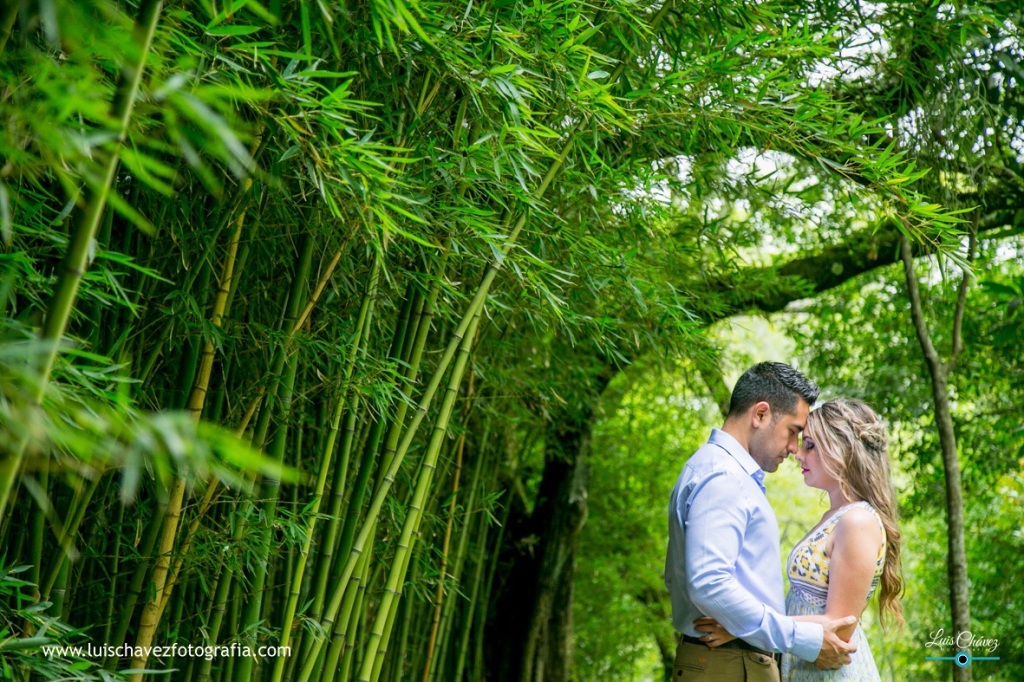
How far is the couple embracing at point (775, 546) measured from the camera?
189 centimetres

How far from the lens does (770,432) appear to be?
6.97ft

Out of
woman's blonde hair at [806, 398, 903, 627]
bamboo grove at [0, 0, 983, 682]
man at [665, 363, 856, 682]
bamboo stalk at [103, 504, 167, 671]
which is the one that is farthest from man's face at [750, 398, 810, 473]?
bamboo stalk at [103, 504, 167, 671]

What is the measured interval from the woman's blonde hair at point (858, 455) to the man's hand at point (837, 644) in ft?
0.93

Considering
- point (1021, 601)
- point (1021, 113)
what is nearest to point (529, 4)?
point (1021, 113)

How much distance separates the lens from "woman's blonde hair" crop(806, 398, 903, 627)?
2.16m

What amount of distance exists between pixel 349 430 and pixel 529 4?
110cm

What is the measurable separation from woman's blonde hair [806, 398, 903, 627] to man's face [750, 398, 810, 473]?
11 centimetres

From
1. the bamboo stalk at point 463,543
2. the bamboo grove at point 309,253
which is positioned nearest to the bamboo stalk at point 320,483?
the bamboo grove at point 309,253

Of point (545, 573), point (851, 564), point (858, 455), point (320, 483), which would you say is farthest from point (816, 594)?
point (545, 573)

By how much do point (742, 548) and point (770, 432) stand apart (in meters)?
0.30

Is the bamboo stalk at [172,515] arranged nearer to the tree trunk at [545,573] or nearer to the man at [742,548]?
the man at [742,548]

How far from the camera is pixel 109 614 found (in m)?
2.10

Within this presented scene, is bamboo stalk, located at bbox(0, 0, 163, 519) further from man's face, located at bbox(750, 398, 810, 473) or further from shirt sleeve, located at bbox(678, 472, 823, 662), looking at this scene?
man's face, located at bbox(750, 398, 810, 473)

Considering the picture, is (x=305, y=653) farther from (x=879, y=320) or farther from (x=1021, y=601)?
(x=1021, y=601)
